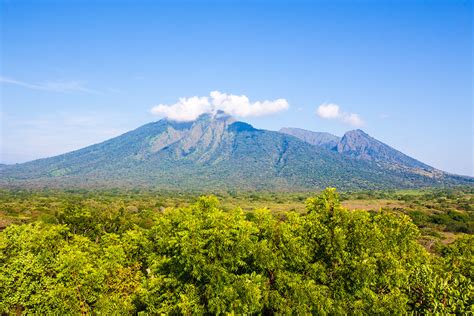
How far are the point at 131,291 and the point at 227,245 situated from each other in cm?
1251

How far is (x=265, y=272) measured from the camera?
24.6m

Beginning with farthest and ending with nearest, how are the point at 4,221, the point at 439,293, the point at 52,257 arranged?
1. the point at 4,221
2. the point at 52,257
3. the point at 439,293

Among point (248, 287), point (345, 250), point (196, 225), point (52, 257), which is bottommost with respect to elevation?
point (52, 257)

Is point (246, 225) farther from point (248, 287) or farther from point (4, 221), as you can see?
point (4, 221)

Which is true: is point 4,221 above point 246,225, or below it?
below

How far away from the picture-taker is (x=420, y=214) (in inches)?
4038

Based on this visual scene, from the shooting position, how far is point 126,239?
125 ft

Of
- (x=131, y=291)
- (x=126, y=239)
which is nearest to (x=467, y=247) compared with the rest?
(x=131, y=291)

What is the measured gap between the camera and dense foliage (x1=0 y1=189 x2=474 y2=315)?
21688mm

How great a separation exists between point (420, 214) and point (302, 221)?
91229 millimetres

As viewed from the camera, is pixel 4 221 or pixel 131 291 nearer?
pixel 131 291

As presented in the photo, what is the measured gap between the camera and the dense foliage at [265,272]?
71.2ft

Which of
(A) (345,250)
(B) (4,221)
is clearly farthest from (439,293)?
(B) (4,221)

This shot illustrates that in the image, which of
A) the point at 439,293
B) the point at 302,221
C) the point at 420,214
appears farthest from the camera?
the point at 420,214
